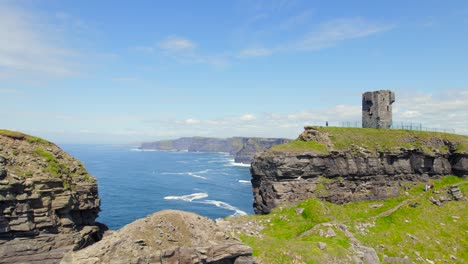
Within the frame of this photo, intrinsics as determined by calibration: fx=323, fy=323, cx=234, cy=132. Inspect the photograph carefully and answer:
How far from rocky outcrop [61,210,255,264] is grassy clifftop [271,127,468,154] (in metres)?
25.2

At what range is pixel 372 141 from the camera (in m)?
59.6

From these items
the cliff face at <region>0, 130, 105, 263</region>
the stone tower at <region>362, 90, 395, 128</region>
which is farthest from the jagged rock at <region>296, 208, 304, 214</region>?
the stone tower at <region>362, 90, 395, 128</region>

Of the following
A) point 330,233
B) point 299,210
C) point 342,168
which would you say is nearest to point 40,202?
point 330,233

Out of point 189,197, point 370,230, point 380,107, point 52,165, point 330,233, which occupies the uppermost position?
point 380,107

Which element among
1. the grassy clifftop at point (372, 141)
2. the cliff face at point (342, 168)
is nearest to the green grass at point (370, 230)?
the cliff face at point (342, 168)

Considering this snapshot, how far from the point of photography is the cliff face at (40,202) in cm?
2930

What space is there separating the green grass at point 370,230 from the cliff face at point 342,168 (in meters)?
2.48

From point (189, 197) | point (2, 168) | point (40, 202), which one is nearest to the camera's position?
point (2, 168)

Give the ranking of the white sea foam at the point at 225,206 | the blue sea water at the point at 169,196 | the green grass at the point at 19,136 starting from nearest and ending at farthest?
1. the green grass at the point at 19,136
2. the blue sea water at the point at 169,196
3. the white sea foam at the point at 225,206

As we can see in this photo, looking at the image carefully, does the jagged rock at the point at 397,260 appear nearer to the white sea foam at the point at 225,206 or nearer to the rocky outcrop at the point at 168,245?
the rocky outcrop at the point at 168,245

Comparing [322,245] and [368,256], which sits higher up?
[322,245]

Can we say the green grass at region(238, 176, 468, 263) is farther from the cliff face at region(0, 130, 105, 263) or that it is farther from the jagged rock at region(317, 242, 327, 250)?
the cliff face at region(0, 130, 105, 263)

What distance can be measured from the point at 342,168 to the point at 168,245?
36497 mm

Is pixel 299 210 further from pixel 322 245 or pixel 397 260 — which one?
pixel 397 260
